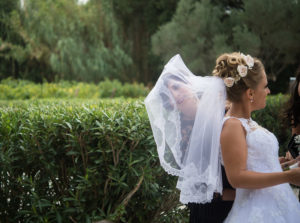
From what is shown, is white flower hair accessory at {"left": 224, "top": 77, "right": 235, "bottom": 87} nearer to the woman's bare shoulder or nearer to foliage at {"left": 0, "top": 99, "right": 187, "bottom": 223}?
the woman's bare shoulder

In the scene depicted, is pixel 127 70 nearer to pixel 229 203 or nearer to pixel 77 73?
pixel 77 73

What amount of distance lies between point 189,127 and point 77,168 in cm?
111

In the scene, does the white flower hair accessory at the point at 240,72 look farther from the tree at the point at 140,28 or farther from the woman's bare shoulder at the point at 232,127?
the tree at the point at 140,28

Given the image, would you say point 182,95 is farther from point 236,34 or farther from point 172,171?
point 236,34

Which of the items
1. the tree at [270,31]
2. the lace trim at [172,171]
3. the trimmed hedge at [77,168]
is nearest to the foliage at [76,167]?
the trimmed hedge at [77,168]

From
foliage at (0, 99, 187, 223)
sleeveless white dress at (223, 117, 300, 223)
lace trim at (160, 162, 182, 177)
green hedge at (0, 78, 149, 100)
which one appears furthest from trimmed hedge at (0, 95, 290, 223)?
green hedge at (0, 78, 149, 100)

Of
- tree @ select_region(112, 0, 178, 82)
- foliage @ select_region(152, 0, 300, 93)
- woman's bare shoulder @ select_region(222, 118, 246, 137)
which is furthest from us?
tree @ select_region(112, 0, 178, 82)

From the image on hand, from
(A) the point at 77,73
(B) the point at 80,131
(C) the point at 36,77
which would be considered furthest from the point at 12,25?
(B) the point at 80,131

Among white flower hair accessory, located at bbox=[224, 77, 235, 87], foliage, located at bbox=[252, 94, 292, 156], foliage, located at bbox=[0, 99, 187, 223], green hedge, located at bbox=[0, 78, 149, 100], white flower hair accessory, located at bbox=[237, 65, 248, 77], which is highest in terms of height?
white flower hair accessory, located at bbox=[237, 65, 248, 77]

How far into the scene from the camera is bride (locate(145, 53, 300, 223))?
2146 millimetres

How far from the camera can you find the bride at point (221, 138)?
2.15 metres

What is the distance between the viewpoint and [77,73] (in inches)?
822

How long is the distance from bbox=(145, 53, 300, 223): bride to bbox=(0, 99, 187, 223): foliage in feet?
2.19

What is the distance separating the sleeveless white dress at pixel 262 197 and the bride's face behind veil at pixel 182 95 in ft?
0.90
